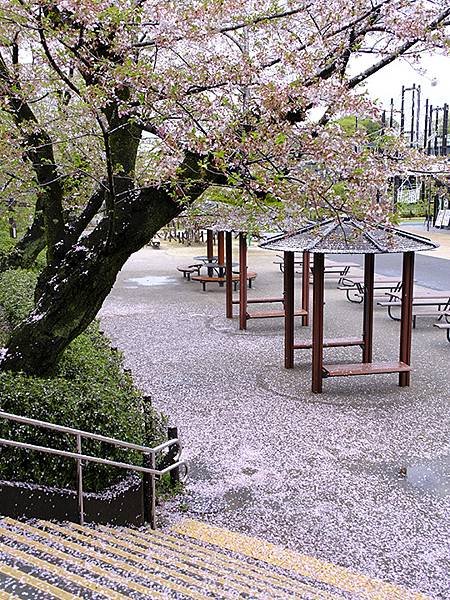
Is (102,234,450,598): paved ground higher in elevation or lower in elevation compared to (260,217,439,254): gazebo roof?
lower

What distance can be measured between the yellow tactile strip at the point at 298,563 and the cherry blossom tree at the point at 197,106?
6.81ft

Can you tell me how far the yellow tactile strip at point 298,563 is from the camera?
374cm

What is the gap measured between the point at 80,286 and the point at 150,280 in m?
13.5

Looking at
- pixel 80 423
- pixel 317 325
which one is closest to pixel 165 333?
pixel 317 325

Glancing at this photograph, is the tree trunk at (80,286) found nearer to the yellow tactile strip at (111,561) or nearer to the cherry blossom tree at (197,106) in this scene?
the cherry blossom tree at (197,106)

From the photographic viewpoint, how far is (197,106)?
15.5 ft

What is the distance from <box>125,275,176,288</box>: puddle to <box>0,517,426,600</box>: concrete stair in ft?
45.1

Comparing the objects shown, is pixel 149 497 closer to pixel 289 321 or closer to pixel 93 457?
pixel 93 457

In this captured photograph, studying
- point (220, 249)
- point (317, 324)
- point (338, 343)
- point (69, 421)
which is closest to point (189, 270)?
point (220, 249)

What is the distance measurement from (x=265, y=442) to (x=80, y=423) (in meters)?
2.59

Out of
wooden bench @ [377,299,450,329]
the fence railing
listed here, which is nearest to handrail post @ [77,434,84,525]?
the fence railing

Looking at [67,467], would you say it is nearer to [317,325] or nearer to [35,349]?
[35,349]

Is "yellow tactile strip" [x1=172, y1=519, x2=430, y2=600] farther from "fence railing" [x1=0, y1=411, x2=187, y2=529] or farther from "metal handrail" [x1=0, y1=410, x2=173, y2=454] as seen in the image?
"metal handrail" [x1=0, y1=410, x2=173, y2=454]

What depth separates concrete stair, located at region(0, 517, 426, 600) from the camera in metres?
3.10
